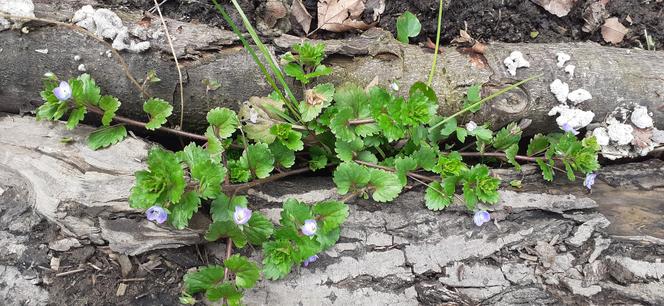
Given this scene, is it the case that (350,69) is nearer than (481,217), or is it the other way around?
(481,217)

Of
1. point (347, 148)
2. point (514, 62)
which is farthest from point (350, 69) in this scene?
point (514, 62)

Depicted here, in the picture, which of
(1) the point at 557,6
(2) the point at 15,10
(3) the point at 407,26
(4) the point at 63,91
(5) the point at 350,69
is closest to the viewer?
(4) the point at 63,91

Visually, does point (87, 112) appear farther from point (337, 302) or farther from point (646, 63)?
point (646, 63)

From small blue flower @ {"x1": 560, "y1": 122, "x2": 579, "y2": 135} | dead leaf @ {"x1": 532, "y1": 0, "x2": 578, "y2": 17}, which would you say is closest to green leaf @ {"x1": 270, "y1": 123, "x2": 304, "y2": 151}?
small blue flower @ {"x1": 560, "y1": 122, "x2": 579, "y2": 135}

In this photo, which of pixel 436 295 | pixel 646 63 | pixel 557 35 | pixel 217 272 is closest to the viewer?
pixel 217 272

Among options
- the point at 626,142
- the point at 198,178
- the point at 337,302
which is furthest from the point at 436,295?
the point at 626,142

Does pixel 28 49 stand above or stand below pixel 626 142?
above

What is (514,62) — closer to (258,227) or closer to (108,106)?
(258,227)
